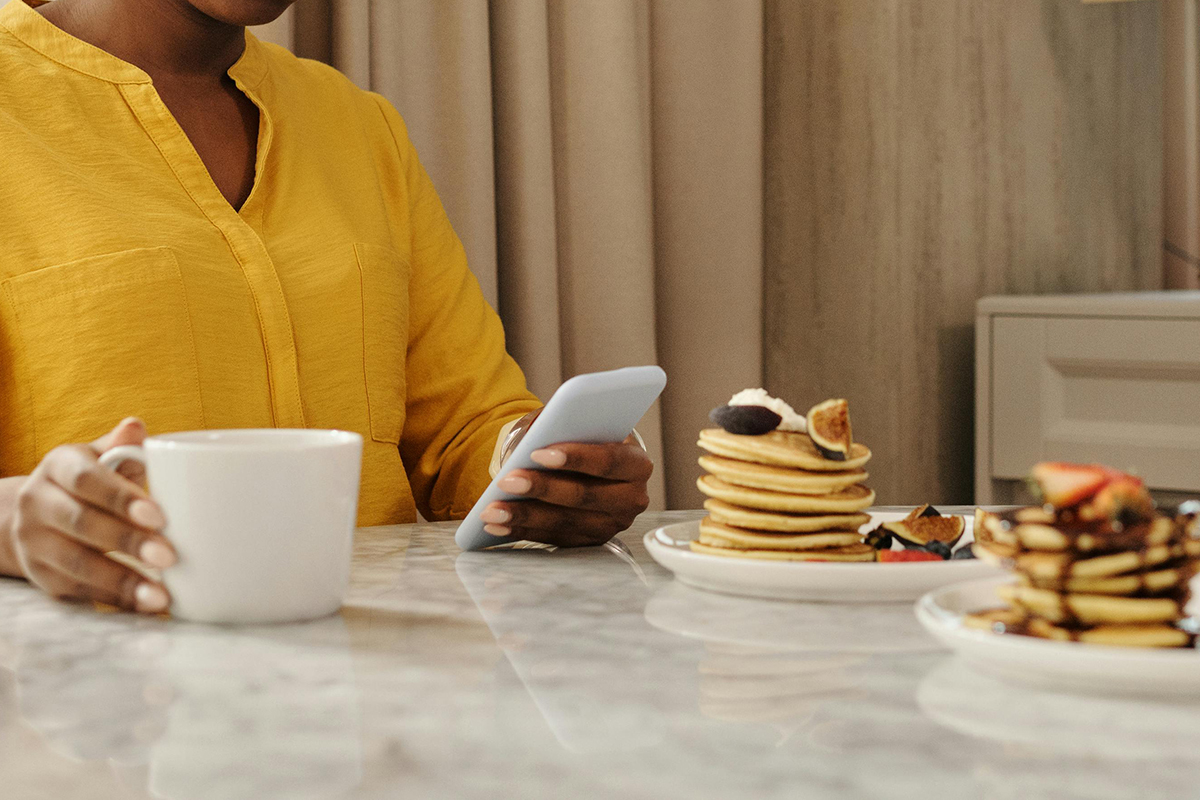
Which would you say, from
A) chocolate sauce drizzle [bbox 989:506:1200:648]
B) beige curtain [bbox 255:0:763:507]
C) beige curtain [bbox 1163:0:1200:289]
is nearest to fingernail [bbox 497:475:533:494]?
chocolate sauce drizzle [bbox 989:506:1200:648]

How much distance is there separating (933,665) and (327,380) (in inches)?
27.5

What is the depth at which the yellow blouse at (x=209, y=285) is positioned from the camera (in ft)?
3.12

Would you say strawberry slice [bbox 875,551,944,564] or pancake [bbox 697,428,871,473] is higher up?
pancake [bbox 697,428,871,473]

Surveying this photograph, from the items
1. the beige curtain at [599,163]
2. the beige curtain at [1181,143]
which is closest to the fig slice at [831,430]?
the beige curtain at [599,163]

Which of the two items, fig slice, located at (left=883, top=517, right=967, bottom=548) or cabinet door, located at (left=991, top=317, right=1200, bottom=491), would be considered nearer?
fig slice, located at (left=883, top=517, right=967, bottom=548)

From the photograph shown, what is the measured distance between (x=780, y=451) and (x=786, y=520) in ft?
0.12

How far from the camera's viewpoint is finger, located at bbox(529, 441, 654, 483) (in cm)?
77

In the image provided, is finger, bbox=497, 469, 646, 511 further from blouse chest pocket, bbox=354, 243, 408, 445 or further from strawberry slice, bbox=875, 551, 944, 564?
blouse chest pocket, bbox=354, 243, 408, 445

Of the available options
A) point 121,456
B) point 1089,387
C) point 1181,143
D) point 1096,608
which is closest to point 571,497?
point 121,456

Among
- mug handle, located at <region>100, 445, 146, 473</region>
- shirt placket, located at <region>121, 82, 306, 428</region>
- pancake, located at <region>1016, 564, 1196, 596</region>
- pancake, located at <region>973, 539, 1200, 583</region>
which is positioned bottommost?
pancake, located at <region>1016, 564, 1196, 596</region>

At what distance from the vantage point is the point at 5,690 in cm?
49

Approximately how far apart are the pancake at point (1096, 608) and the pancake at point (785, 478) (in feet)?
0.47

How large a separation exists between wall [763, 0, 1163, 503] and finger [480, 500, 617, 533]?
1.24 m

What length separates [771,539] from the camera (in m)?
0.63
